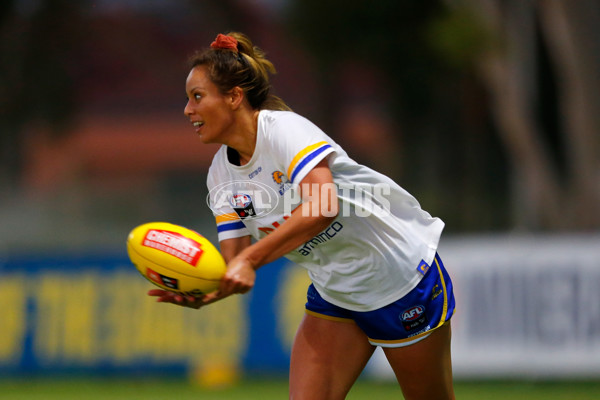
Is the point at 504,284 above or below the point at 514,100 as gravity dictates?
below

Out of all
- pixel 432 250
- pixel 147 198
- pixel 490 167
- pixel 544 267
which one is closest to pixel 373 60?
pixel 490 167

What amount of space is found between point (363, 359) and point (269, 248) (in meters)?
1.06

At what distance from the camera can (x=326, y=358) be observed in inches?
155

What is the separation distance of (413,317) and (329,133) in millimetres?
19057

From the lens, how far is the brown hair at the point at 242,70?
11.8 ft

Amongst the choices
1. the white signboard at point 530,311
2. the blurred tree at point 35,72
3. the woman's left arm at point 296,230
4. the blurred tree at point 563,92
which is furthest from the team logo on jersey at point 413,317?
the blurred tree at point 35,72

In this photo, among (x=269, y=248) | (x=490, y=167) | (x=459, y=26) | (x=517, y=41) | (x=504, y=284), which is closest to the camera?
(x=269, y=248)

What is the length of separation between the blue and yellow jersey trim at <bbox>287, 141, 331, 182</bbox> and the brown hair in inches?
17.9

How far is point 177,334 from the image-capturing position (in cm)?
846

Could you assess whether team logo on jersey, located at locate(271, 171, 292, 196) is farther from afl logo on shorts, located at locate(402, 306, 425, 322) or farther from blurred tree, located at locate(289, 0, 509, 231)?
blurred tree, located at locate(289, 0, 509, 231)

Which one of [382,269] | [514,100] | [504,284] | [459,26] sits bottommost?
[504,284]

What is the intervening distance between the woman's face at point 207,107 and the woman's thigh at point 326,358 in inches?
40.2

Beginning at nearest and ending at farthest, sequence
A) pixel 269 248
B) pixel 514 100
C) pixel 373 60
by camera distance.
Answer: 1. pixel 269 248
2. pixel 514 100
3. pixel 373 60

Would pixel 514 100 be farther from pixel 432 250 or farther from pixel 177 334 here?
pixel 432 250
